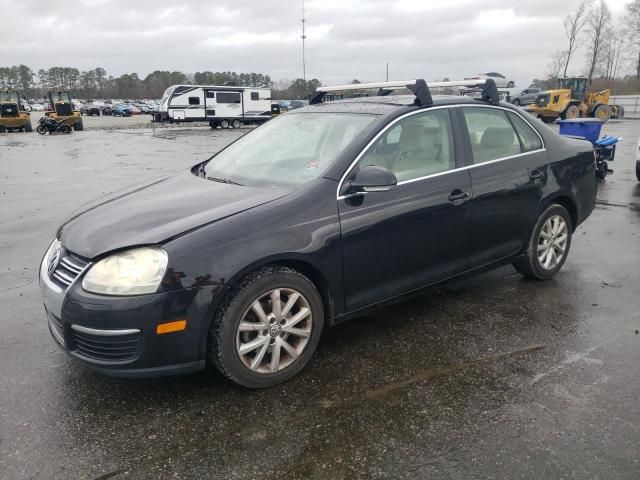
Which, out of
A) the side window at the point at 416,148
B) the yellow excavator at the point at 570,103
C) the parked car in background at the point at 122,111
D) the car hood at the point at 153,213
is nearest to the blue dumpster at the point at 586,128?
the side window at the point at 416,148

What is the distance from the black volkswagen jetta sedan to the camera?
9.12 ft

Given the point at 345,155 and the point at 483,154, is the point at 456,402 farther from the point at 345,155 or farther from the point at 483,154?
the point at 483,154

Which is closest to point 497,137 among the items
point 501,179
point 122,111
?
point 501,179

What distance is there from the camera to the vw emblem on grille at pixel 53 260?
10.2 ft

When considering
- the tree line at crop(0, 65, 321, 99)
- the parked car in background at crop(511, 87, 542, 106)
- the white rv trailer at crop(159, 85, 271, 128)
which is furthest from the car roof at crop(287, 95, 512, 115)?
the tree line at crop(0, 65, 321, 99)

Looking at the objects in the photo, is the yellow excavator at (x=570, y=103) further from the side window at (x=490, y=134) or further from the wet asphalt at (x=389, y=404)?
the wet asphalt at (x=389, y=404)

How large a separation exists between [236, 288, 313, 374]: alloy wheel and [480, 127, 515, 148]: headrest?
83.4 inches

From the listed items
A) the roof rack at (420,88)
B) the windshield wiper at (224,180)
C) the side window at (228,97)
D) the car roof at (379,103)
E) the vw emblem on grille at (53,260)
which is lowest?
the vw emblem on grille at (53,260)

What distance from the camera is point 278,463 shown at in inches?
98.8

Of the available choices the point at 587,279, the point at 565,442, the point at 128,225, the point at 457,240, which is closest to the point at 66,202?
the point at 128,225

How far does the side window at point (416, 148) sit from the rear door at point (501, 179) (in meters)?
0.23

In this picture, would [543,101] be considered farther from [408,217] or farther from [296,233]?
[296,233]

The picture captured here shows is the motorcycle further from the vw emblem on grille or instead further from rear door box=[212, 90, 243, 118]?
the vw emblem on grille

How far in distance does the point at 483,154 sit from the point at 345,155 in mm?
1338
